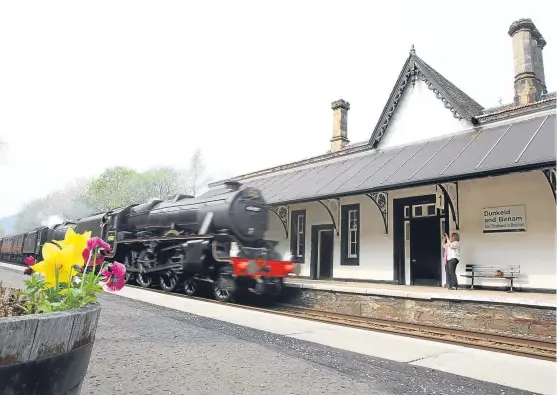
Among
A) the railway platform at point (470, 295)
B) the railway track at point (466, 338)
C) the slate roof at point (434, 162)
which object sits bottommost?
the railway track at point (466, 338)

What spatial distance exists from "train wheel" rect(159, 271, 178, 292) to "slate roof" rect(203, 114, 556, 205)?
13.8 feet

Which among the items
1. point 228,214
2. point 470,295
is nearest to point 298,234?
point 228,214

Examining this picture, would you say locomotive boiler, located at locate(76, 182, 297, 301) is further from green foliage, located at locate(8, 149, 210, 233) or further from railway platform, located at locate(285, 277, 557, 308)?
green foliage, located at locate(8, 149, 210, 233)

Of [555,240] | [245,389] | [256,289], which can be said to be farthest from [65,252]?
[555,240]

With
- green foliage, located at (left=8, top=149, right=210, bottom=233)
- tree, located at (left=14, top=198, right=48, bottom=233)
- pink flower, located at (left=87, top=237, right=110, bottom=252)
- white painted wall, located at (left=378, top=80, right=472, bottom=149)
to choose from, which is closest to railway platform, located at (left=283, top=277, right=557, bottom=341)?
white painted wall, located at (left=378, top=80, right=472, bottom=149)

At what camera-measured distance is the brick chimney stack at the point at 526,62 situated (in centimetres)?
1156

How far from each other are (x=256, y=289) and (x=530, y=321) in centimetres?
576

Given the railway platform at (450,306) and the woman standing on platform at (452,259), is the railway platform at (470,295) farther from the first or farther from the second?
the woman standing on platform at (452,259)

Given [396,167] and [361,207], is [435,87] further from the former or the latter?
[361,207]

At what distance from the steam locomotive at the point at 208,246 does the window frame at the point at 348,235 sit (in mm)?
2672

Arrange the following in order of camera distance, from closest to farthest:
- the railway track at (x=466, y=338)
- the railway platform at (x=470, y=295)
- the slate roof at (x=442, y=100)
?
1. the railway track at (x=466, y=338)
2. the railway platform at (x=470, y=295)
3. the slate roof at (x=442, y=100)

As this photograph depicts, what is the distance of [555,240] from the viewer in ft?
27.9

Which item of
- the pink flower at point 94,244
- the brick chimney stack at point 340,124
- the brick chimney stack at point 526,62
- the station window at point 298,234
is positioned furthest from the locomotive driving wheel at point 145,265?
the brick chimney stack at point 526,62

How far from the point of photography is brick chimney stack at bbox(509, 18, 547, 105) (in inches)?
455
